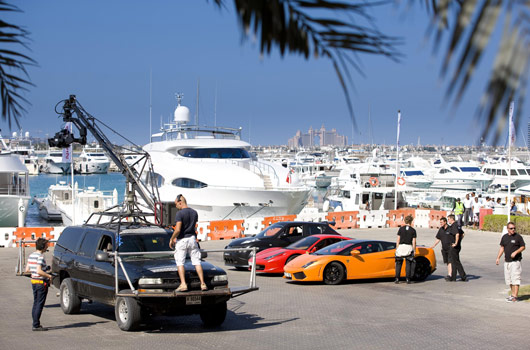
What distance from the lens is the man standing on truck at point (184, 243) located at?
11203 millimetres

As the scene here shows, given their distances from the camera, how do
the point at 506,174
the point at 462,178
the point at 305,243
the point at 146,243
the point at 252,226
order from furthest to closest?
the point at 506,174, the point at 462,178, the point at 252,226, the point at 305,243, the point at 146,243

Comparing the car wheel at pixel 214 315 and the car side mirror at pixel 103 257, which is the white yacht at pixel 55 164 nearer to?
the car side mirror at pixel 103 257

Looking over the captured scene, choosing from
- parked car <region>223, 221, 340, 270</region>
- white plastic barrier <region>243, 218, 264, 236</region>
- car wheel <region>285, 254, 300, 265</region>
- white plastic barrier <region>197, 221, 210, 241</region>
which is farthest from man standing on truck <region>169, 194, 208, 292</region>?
white plastic barrier <region>243, 218, 264, 236</region>

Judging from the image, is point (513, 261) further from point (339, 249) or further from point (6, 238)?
point (6, 238)

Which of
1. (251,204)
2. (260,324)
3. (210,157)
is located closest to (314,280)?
(260,324)

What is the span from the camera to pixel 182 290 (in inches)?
435

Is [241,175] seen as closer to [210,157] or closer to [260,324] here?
[210,157]

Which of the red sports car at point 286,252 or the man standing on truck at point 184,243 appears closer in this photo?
the man standing on truck at point 184,243

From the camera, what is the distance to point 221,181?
39.0 meters

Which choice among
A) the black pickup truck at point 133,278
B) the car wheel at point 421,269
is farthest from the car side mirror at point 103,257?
the car wheel at point 421,269

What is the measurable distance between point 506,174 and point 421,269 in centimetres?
5468

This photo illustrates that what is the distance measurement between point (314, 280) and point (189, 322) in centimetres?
533

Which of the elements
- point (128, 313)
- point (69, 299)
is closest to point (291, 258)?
point (69, 299)

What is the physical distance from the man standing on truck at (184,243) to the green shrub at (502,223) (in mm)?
23853
